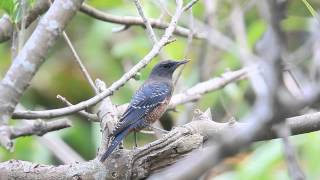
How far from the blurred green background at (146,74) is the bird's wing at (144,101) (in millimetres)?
259

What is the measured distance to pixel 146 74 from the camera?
6121mm

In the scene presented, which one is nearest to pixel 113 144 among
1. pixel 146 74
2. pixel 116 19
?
pixel 116 19

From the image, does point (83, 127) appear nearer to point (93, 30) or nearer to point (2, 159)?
point (93, 30)

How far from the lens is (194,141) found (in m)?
3.51

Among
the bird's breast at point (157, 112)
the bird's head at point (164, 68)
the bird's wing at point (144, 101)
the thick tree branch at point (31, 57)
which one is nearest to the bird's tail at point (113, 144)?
the bird's wing at point (144, 101)

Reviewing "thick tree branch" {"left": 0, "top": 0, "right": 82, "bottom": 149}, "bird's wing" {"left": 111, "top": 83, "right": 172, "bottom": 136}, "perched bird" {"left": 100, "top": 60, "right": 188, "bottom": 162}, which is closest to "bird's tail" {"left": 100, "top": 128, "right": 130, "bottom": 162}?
A: "perched bird" {"left": 100, "top": 60, "right": 188, "bottom": 162}

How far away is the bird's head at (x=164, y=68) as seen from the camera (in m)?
5.57

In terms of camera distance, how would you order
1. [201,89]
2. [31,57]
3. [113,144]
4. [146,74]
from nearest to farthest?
[31,57]
[113,144]
[201,89]
[146,74]

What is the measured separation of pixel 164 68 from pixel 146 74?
49 cm

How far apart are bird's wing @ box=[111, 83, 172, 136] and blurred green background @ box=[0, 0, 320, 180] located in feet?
0.85

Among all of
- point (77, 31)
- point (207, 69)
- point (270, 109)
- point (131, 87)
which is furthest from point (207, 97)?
point (270, 109)

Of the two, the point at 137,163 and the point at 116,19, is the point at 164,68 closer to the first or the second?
the point at 116,19

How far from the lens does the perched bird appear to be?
4516 millimetres

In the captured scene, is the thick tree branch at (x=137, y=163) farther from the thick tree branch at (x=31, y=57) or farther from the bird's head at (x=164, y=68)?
the bird's head at (x=164, y=68)
